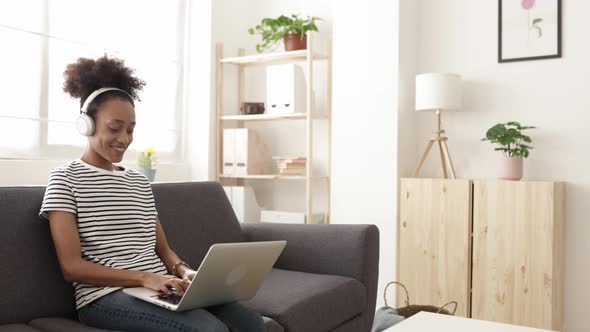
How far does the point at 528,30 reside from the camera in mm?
3416

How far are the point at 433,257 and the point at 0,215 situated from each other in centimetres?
230

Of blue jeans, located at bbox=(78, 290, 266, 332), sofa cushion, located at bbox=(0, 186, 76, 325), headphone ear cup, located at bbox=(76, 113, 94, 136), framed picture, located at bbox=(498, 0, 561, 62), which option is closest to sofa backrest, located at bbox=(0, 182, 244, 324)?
sofa cushion, located at bbox=(0, 186, 76, 325)

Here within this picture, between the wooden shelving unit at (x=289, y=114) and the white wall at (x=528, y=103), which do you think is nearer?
the white wall at (x=528, y=103)

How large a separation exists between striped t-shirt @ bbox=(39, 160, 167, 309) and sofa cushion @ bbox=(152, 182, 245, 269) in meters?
0.37

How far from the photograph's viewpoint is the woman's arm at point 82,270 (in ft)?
5.48

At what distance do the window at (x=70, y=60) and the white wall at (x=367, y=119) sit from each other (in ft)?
3.95

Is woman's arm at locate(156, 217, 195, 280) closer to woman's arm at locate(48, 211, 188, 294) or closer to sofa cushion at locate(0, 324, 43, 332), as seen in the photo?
woman's arm at locate(48, 211, 188, 294)

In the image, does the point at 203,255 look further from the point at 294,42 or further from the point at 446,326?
the point at 294,42

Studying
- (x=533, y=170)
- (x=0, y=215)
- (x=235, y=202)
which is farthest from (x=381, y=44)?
(x=0, y=215)

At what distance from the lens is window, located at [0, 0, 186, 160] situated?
3.27 metres

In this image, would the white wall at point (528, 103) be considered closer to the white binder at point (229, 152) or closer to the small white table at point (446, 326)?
the white binder at point (229, 152)

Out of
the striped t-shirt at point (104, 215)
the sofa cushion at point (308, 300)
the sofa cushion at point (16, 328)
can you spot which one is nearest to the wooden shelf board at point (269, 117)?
the sofa cushion at point (308, 300)

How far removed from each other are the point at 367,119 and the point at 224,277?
221 cm

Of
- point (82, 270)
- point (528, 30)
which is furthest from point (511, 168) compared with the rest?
point (82, 270)
